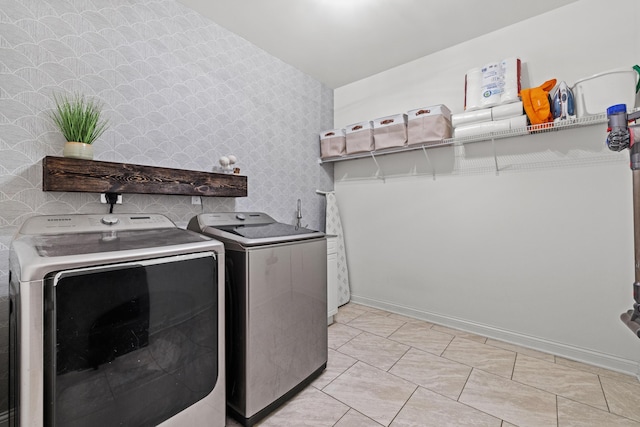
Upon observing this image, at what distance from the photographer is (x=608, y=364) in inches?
79.7

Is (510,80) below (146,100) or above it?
above

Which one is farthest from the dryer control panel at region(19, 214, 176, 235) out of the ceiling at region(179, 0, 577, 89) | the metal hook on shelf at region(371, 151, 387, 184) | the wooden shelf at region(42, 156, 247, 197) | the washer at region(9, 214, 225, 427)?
the metal hook on shelf at region(371, 151, 387, 184)

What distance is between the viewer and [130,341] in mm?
1092

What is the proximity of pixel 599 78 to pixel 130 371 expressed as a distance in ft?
10.4

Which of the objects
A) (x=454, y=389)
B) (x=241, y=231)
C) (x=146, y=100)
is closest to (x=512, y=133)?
(x=454, y=389)

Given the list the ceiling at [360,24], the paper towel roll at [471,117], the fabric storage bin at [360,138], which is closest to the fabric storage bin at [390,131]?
the fabric storage bin at [360,138]

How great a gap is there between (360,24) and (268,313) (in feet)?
8.07

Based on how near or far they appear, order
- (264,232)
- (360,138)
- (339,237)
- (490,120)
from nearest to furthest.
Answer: (264,232), (490,120), (360,138), (339,237)

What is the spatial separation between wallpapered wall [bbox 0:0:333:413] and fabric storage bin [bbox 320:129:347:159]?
321 mm

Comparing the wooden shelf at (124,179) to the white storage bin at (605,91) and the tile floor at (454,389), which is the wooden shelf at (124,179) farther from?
the white storage bin at (605,91)

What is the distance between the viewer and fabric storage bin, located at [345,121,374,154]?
2.99 m

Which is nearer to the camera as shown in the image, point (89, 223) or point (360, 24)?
point (89, 223)

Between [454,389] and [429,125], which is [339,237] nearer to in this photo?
[429,125]

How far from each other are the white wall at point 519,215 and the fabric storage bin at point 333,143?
0.40 meters
